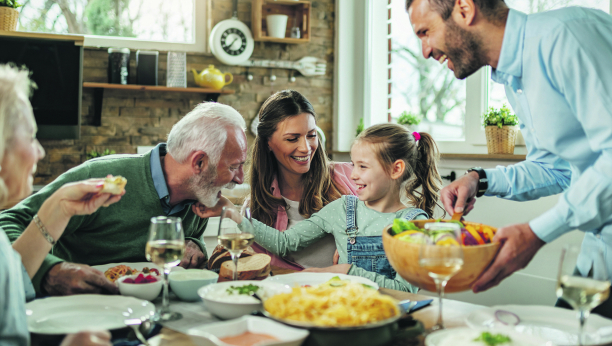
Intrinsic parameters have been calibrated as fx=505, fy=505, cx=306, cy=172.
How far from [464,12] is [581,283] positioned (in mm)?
840

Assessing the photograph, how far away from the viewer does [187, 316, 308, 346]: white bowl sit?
841 mm

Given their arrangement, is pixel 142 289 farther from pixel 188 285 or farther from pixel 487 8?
pixel 487 8

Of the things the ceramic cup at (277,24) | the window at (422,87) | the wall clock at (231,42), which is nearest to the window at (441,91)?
the window at (422,87)

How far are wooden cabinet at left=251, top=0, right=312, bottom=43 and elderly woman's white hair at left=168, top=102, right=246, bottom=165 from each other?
99.3 inches

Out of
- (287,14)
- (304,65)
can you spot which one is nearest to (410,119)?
(304,65)

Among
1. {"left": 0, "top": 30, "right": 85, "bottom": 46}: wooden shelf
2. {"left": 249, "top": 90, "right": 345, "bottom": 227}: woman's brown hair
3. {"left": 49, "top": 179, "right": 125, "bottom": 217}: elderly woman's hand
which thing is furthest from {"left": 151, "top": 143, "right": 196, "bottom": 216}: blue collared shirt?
{"left": 0, "top": 30, "right": 85, "bottom": 46}: wooden shelf

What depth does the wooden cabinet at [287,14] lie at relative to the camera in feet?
13.9

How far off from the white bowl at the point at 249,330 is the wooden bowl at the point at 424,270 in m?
0.28

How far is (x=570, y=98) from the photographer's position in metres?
1.25

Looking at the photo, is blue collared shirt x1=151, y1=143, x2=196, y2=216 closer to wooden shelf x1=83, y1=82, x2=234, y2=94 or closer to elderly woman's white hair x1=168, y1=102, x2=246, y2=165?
elderly woman's white hair x1=168, y1=102, x2=246, y2=165

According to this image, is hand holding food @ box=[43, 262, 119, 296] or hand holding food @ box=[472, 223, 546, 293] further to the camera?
hand holding food @ box=[43, 262, 119, 296]

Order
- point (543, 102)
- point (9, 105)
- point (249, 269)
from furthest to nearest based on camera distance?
point (249, 269) < point (543, 102) < point (9, 105)

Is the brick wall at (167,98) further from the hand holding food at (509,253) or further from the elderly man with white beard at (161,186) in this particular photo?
the hand holding food at (509,253)

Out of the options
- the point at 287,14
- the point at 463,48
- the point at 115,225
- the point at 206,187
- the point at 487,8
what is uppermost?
the point at 287,14
